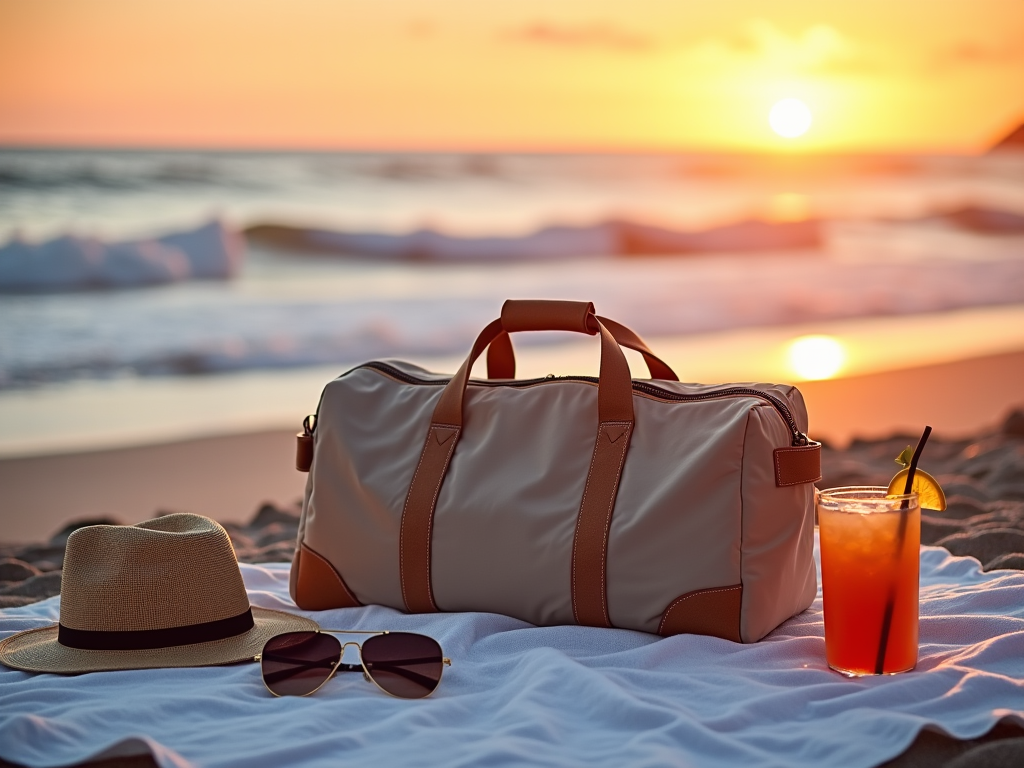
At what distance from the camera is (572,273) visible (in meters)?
9.42

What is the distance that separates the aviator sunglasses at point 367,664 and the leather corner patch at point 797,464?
27.2 inches

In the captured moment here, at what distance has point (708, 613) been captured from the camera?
2.03 meters

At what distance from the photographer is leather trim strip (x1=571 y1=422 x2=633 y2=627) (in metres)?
2.09

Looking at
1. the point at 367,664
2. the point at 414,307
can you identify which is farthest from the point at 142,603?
the point at 414,307

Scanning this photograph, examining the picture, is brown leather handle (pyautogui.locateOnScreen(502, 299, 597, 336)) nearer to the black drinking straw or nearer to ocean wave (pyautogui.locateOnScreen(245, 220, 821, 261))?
the black drinking straw

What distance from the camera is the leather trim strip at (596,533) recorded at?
2086 mm

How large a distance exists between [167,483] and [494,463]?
2505 mm

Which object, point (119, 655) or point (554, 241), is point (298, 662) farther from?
point (554, 241)

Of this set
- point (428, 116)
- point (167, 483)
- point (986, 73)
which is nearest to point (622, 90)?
point (428, 116)

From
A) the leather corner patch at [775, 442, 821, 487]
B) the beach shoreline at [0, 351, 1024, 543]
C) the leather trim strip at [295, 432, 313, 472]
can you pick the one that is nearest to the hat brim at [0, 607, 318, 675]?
the leather trim strip at [295, 432, 313, 472]

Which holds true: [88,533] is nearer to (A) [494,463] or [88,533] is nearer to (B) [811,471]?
(A) [494,463]

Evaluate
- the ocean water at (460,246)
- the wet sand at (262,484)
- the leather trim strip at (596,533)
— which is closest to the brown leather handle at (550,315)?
the leather trim strip at (596,533)

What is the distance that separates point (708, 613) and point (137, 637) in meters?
1.04

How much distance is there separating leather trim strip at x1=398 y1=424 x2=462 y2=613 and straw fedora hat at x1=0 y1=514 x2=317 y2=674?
0.33 m
